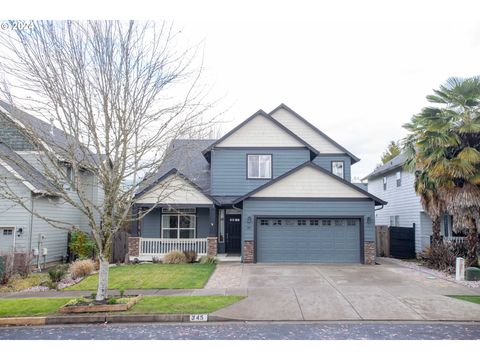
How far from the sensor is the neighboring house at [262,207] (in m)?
16.8

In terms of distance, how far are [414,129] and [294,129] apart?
818 centimetres

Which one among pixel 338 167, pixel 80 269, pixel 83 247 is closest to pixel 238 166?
pixel 338 167

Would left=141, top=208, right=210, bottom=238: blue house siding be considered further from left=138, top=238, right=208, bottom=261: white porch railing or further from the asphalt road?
the asphalt road

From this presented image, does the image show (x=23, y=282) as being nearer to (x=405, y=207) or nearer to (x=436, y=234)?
(x=436, y=234)

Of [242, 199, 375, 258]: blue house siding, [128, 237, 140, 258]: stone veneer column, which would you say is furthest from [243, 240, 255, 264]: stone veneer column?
[128, 237, 140, 258]: stone veneer column

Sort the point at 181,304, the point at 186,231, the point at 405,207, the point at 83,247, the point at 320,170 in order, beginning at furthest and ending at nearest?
the point at 405,207, the point at 186,231, the point at 83,247, the point at 320,170, the point at 181,304

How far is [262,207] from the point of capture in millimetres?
17000

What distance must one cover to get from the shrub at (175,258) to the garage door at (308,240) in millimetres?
3445

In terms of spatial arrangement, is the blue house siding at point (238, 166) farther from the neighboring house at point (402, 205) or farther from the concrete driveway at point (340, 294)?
the neighboring house at point (402, 205)

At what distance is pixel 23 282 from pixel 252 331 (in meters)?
9.58

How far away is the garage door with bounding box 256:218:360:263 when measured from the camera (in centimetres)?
1673

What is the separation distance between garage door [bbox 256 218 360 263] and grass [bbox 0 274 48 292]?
28.9 feet

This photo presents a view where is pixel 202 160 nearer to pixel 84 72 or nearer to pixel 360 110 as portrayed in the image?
pixel 360 110

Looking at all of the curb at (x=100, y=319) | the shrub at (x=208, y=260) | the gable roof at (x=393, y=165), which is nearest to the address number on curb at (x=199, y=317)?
the curb at (x=100, y=319)
